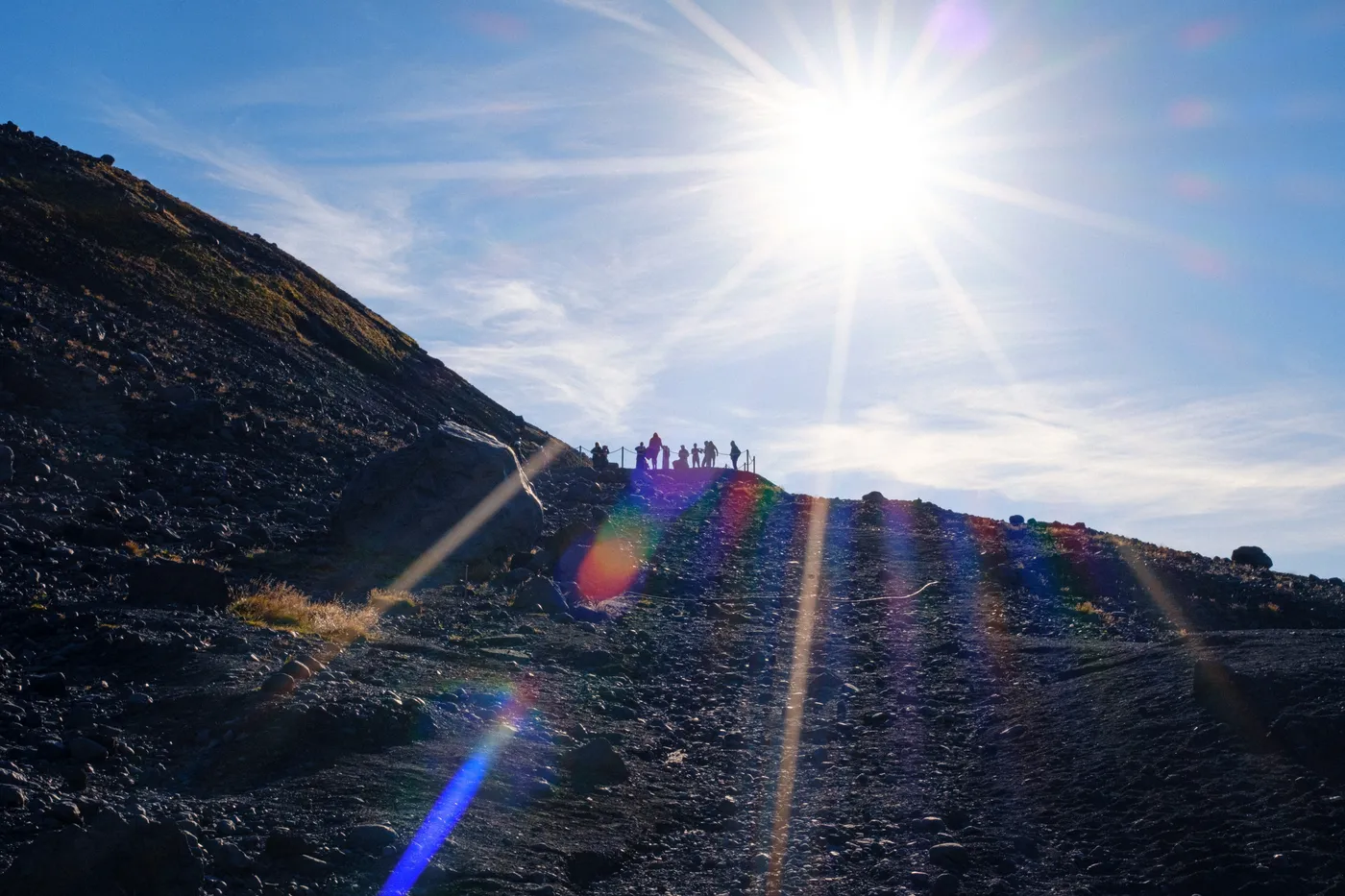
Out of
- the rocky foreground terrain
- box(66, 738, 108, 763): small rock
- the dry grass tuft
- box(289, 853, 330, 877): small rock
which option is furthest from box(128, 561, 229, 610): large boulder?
box(289, 853, 330, 877): small rock

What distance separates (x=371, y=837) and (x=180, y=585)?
7.25 m

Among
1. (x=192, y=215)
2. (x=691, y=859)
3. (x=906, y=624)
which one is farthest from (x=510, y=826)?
(x=192, y=215)

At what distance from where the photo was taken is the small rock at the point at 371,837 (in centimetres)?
655

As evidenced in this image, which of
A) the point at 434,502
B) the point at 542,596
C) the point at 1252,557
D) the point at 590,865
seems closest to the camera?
the point at 590,865

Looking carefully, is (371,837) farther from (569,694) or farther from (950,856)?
(569,694)

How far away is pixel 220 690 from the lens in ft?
29.4

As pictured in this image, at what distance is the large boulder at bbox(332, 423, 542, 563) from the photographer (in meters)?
19.2

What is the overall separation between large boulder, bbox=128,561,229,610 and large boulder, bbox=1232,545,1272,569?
28.7m

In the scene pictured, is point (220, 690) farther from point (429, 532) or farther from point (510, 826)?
point (429, 532)

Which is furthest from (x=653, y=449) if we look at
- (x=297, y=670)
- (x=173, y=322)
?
(x=297, y=670)

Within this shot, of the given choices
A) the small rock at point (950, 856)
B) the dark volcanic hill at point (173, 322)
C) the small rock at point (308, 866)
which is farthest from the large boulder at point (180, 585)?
the dark volcanic hill at point (173, 322)

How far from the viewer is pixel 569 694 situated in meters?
11.4

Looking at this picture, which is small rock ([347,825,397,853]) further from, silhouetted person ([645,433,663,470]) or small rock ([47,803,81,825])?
silhouetted person ([645,433,663,470])

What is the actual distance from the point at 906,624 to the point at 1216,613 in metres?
Answer: 6.88
